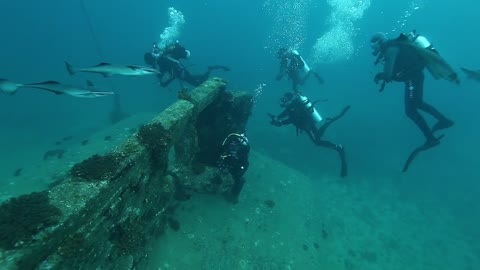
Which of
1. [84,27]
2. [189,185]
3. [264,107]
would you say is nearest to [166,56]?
[189,185]

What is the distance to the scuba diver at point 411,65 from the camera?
7.66 metres

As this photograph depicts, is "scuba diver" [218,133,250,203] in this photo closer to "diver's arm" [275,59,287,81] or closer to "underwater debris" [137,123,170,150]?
"underwater debris" [137,123,170,150]

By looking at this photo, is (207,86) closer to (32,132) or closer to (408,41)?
(408,41)

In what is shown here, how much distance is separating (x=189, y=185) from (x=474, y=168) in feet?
59.5

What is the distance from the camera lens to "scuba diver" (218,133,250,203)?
7270mm

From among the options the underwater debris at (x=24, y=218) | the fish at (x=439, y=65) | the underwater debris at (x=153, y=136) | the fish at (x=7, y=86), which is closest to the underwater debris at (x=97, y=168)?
the underwater debris at (x=24, y=218)

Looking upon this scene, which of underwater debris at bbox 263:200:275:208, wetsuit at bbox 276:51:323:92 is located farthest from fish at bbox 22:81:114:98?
wetsuit at bbox 276:51:323:92

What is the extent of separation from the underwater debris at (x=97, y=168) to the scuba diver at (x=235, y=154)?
3117 mm

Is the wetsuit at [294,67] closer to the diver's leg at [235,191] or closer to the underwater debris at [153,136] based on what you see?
the diver's leg at [235,191]

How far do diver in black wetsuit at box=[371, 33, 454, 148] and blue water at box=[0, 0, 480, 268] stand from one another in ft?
18.2

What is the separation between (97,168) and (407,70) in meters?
8.46

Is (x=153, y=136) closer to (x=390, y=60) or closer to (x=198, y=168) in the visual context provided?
(x=198, y=168)

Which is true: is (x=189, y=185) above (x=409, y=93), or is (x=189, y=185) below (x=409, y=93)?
below

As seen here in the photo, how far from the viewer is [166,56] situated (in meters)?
11.1
